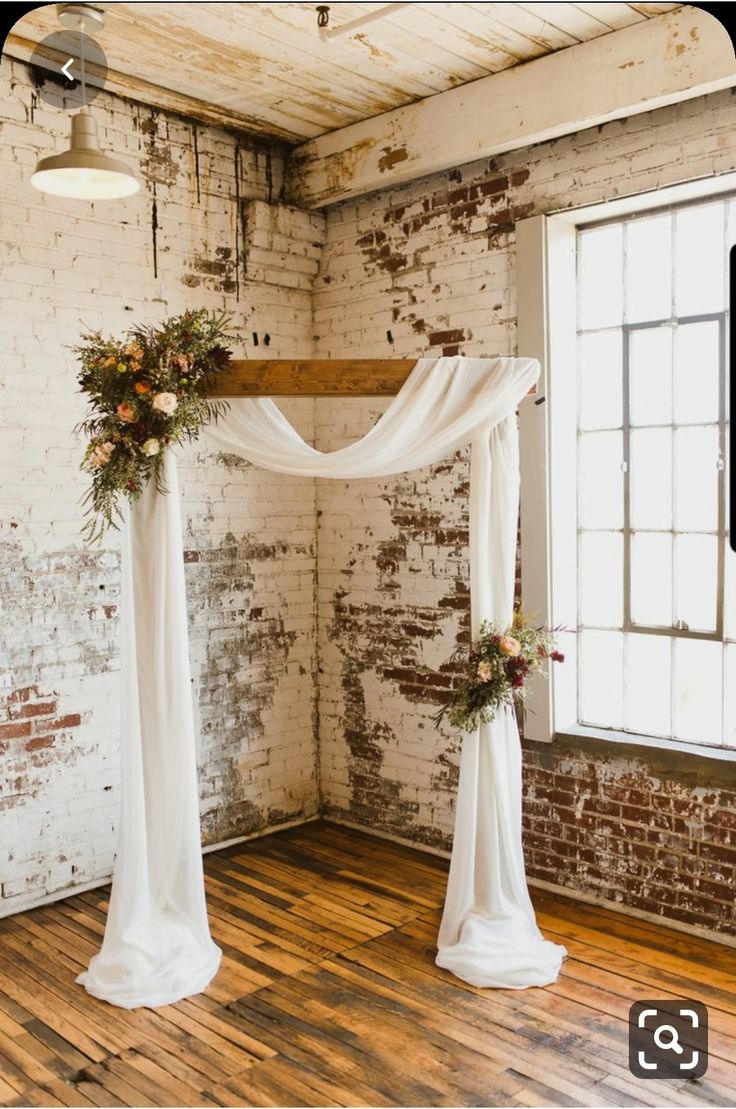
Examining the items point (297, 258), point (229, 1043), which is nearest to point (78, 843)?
point (229, 1043)

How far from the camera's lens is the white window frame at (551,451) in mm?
4398

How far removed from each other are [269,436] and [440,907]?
224 cm

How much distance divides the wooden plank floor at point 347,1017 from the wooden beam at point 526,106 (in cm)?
342

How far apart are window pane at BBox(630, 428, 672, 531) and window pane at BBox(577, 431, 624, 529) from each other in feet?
0.24

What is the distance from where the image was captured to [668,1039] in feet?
10.8

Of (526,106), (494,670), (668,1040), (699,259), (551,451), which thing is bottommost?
(668,1040)

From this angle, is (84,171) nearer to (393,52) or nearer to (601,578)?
(393,52)

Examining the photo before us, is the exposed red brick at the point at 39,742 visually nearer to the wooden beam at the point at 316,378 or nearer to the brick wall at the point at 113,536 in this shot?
the brick wall at the point at 113,536

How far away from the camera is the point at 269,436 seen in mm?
3977

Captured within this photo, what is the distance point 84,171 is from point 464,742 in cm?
255

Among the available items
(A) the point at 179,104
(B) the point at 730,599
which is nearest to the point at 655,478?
(B) the point at 730,599

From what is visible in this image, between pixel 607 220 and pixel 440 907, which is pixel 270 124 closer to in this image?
pixel 607 220

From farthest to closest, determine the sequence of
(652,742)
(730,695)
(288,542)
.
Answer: (288,542) < (652,742) < (730,695)

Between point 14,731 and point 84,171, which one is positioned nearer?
point 84,171
